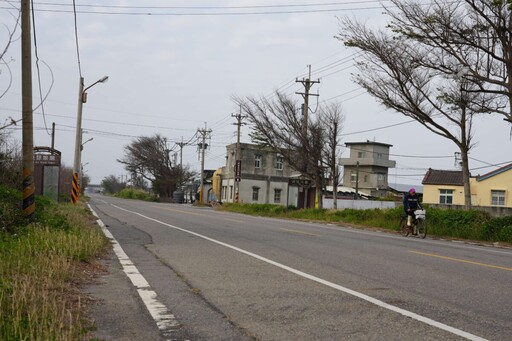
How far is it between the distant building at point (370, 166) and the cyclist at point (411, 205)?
59.4 metres

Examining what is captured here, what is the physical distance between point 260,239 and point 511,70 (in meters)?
11.0

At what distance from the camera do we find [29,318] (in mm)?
5023

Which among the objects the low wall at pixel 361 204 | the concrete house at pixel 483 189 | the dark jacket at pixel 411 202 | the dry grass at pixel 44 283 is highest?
the concrete house at pixel 483 189

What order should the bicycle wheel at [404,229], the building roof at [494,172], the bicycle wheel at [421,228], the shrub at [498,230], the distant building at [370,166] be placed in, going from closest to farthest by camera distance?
the shrub at [498,230] < the bicycle wheel at [421,228] < the bicycle wheel at [404,229] < the building roof at [494,172] < the distant building at [370,166]

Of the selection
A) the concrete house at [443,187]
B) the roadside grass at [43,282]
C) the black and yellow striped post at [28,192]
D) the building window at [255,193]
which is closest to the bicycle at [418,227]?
the roadside grass at [43,282]

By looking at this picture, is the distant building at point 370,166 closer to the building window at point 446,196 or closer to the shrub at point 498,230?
the building window at point 446,196

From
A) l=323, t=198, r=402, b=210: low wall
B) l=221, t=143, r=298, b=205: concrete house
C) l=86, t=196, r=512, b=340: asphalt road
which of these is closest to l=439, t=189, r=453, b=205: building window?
l=323, t=198, r=402, b=210: low wall

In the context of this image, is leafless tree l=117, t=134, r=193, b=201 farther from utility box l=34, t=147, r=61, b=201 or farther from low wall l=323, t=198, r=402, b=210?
utility box l=34, t=147, r=61, b=201

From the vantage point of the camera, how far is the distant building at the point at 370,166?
263ft

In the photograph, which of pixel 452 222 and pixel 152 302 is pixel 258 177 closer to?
pixel 452 222

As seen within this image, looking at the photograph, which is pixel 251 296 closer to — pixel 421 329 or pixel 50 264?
pixel 421 329

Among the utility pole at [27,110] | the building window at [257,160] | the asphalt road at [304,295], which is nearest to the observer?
the asphalt road at [304,295]

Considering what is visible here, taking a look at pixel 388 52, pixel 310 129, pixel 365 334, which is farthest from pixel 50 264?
pixel 310 129

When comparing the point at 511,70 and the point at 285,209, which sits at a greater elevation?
the point at 511,70
